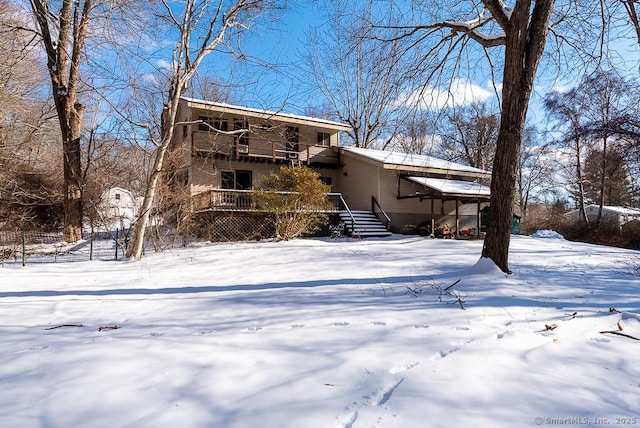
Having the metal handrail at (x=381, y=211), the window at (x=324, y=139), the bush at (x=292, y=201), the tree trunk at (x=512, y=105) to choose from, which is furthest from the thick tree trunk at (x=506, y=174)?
the window at (x=324, y=139)

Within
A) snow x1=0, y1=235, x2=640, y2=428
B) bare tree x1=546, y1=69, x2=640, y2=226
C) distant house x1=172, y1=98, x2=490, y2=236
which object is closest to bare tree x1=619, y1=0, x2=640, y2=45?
bare tree x1=546, y1=69, x2=640, y2=226

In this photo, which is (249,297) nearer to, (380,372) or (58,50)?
(380,372)

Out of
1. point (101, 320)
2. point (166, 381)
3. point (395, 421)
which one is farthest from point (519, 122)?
point (101, 320)

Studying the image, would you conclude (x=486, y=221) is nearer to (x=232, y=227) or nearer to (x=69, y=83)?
(x=232, y=227)

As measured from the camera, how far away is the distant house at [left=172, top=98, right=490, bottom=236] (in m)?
16.1

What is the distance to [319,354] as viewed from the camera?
255cm

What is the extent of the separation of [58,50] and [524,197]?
35471mm

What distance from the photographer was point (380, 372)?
229 centimetres

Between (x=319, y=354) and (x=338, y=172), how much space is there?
18107 mm

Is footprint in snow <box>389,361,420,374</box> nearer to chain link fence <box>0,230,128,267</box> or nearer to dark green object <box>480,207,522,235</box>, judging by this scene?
chain link fence <box>0,230,128,267</box>

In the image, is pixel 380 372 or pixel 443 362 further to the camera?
pixel 443 362

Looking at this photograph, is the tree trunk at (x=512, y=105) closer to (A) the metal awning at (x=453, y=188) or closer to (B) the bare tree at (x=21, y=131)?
(A) the metal awning at (x=453, y=188)

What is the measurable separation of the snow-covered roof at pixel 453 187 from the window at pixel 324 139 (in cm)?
579

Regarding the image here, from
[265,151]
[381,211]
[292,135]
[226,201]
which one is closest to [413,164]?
[381,211]
